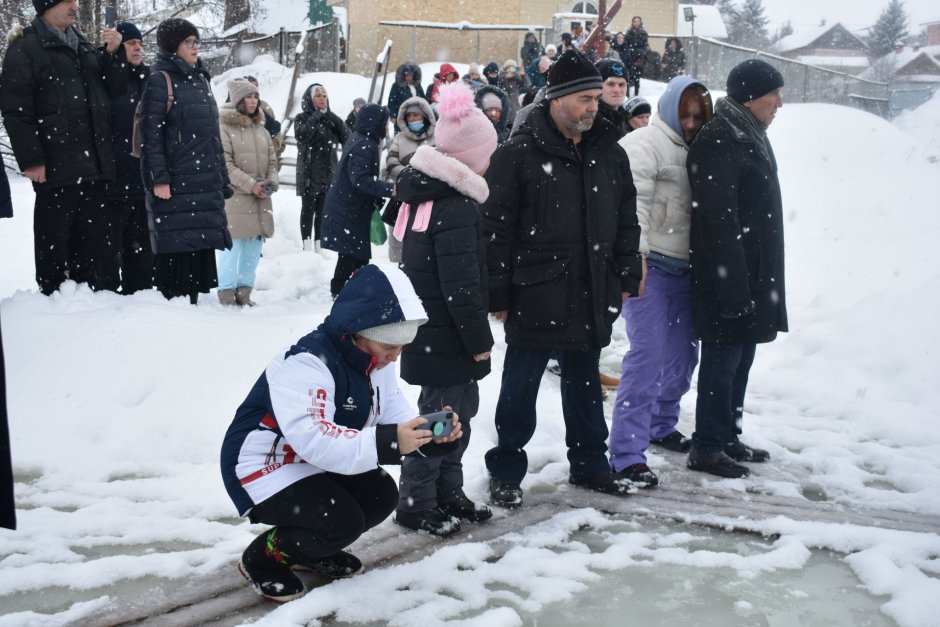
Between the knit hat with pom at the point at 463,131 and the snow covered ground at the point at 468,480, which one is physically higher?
the knit hat with pom at the point at 463,131

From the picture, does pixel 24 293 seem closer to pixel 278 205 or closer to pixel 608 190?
pixel 608 190

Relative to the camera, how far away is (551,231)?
4.25 metres

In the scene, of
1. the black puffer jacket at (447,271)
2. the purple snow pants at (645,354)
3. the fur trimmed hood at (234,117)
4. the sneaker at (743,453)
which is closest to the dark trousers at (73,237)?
the fur trimmed hood at (234,117)

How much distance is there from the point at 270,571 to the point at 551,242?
6.23ft

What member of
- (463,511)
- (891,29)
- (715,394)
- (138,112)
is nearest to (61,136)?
(138,112)

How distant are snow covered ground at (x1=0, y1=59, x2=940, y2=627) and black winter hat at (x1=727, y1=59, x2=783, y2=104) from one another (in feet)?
6.38

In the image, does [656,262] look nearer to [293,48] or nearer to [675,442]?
[675,442]

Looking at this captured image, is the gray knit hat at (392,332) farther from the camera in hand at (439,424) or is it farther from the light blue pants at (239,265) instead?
the light blue pants at (239,265)

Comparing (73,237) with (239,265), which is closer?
(73,237)

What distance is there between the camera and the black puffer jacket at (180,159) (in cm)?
642

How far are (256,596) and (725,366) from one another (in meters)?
2.66

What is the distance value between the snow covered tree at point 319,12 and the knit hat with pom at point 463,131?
44.3 metres

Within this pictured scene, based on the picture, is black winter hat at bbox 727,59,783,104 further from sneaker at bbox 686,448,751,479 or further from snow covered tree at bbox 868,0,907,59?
snow covered tree at bbox 868,0,907,59

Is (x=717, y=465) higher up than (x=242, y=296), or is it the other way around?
(x=242, y=296)
